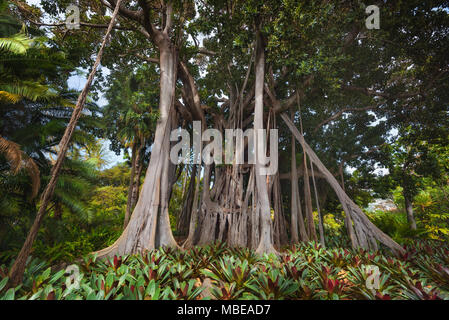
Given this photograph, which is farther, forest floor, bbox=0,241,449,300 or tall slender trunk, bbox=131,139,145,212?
tall slender trunk, bbox=131,139,145,212

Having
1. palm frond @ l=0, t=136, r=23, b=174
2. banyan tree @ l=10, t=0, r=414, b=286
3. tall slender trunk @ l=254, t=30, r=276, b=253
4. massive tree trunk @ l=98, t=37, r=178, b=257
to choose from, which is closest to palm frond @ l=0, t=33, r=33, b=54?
palm frond @ l=0, t=136, r=23, b=174

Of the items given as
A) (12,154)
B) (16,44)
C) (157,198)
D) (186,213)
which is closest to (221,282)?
(157,198)

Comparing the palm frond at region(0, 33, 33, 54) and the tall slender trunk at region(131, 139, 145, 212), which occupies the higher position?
the palm frond at region(0, 33, 33, 54)

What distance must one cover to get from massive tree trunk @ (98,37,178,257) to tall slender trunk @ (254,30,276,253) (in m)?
1.84

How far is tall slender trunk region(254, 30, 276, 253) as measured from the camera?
3657 millimetres

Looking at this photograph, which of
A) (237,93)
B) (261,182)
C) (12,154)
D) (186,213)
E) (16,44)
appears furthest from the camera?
(186,213)

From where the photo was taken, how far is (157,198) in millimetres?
3711

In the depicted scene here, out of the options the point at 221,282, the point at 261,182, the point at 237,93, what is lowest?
the point at 221,282

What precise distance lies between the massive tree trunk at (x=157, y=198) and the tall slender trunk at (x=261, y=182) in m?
1.84

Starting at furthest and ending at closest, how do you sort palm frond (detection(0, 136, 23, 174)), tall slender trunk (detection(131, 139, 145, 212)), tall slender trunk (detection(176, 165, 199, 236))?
tall slender trunk (detection(131, 139, 145, 212))
tall slender trunk (detection(176, 165, 199, 236))
palm frond (detection(0, 136, 23, 174))

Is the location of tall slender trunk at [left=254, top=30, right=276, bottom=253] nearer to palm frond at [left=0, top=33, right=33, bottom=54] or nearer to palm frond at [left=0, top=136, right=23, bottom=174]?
palm frond at [left=0, top=136, right=23, bottom=174]

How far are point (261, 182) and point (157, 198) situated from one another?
7.41 ft

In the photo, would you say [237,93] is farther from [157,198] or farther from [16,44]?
[16,44]

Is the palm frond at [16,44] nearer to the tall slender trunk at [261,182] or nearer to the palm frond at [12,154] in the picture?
the palm frond at [12,154]
